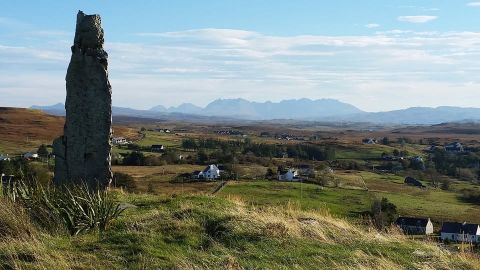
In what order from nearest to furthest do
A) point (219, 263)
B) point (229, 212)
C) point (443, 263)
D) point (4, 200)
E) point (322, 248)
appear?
point (219, 263), point (443, 263), point (322, 248), point (4, 200), point (229, 212)

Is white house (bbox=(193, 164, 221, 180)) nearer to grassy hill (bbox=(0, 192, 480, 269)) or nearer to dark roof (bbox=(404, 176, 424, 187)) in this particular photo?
dark roof (bbox=(404, 176, 424, 187))

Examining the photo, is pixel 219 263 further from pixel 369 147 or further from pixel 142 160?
pixel 369 147

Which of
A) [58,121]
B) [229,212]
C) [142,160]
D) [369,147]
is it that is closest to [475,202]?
[142,160]

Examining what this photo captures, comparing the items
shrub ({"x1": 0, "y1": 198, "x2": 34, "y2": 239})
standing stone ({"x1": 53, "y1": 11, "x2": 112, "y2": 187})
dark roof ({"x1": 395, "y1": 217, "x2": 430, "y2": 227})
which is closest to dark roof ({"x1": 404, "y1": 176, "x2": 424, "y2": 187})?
dark roof ({"x1": 395, "y1": 217, "x2": 430, "y2": 227})

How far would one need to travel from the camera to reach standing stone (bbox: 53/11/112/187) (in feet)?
43.5

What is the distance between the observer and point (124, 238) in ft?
30.6

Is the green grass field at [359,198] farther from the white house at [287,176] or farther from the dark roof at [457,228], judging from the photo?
the dark roof at [457,228]

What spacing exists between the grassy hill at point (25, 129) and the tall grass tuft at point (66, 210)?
77692mm

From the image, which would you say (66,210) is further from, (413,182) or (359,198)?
(413,182)

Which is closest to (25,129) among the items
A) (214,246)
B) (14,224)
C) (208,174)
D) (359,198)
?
(208,174)

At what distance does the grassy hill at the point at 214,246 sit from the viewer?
798 centimetres

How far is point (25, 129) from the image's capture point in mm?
111500

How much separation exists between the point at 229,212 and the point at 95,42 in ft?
19.2

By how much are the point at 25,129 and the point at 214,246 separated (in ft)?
367
